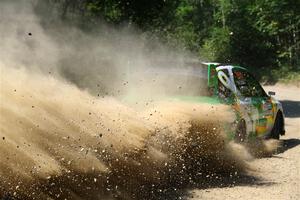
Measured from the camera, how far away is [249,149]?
11102 mm

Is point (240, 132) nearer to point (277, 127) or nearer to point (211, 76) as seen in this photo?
point (211, 76)

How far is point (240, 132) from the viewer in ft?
34.2

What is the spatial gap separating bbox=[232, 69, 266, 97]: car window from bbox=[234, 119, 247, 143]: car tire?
677 mm

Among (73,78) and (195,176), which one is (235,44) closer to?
(73,78)

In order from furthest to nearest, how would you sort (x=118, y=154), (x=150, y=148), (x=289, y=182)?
(x=289, y=182), (x=150, y=148), (x=118, y=154)

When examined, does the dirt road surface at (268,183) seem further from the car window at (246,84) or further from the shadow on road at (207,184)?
the car window at (246,84)

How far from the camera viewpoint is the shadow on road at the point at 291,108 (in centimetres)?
2133

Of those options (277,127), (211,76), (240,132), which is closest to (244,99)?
(240,132)

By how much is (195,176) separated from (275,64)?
39000 millimetres

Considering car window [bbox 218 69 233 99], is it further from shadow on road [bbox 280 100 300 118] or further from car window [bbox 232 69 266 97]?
shadow on road [bbox 280 100 300 118]

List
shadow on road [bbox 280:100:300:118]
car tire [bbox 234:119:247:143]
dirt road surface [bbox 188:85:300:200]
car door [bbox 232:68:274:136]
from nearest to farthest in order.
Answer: dirt road surface [bbox 188:85:300:200] < car tire [bbox 234:119:247:143] < car door [bbox 232:68:274:136] < shadow on road [bbox 280:100:300:118]

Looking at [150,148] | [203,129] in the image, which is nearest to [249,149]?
[203,129]

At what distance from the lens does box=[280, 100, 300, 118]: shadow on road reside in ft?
70.0

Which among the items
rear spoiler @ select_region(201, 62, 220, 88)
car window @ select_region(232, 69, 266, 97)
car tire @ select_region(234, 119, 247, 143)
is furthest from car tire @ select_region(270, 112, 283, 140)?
rear spoiler @ select_region(201, 62, 220, 88)
